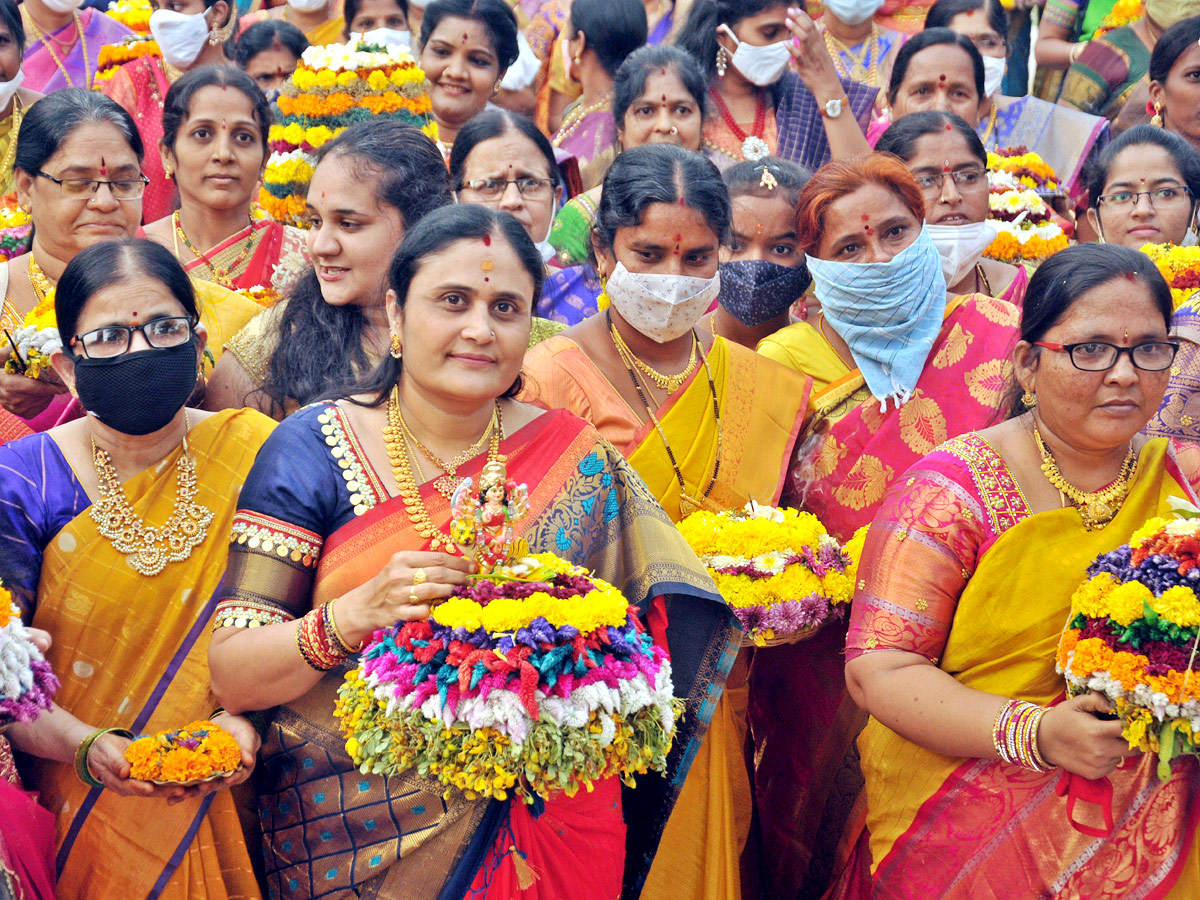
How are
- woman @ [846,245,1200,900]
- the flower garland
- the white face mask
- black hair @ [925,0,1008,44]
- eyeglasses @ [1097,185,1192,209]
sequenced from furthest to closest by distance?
black hair @ [925,0,1008,44] → the white face mask → eyeglasses @ [1097,185,1192,209] → woman @ [846,245,1200,900] → the flower garland

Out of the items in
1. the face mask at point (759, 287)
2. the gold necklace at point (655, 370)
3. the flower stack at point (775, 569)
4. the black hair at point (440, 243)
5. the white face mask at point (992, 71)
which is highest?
the white face mask at point (992, 71)

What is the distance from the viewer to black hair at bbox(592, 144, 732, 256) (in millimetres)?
4137

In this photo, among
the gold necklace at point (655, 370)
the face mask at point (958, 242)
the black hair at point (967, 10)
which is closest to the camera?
the gold necklace at point (655, 370)

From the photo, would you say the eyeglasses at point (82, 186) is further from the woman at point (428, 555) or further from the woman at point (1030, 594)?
the woman at point (1030, 594)

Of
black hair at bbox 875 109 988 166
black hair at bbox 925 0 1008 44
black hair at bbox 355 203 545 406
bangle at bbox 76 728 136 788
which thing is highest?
black hair at bbox 925 0 1008 44

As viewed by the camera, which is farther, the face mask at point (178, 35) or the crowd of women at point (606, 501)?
the face mask at point (178, 35)

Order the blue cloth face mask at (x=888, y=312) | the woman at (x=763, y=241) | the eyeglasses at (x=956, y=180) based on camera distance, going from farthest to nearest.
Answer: the eyeglasses at (x=956, y=180) → the woman at (x=763, y=241) → the blue cloth face mask at (x=888, y=312)

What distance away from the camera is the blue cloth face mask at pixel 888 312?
14.4 ft

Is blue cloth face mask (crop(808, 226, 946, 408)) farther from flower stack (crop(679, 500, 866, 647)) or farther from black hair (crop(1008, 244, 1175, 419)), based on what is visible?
black hair (crop(1008, 244, 1175, 419))

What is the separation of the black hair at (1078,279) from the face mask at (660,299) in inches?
44.7

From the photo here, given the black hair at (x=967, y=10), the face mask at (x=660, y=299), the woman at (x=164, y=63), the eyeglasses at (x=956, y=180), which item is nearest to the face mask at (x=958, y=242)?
the eyeglasses at (x=956, y=180)

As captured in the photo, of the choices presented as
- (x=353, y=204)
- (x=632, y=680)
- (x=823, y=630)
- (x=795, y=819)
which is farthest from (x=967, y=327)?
(x=632, y=680)

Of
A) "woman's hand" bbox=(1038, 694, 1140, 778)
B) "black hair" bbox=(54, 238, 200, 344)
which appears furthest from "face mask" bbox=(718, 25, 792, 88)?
"woman's hand" bbox=(1038, 694, 1140, 778)

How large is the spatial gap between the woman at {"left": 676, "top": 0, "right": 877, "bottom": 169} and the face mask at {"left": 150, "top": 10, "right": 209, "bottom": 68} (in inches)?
124
